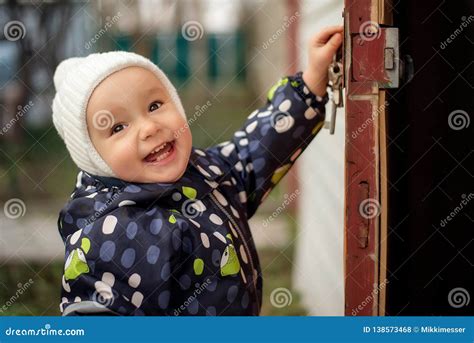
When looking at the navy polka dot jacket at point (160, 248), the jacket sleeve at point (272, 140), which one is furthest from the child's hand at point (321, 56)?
the navy polka dot jacket at point (160, 248)

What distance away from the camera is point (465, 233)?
1490mm

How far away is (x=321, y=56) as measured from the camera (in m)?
1.54

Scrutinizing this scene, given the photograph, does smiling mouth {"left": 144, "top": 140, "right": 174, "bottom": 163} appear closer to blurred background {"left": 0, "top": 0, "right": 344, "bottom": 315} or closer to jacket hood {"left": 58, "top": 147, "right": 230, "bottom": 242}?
jacket hood {"left": 58, "top": 147, "right": 230, "bottom": 242}

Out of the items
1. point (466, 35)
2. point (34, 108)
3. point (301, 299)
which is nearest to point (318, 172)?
point (301, 299)

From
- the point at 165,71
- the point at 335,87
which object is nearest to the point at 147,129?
the point at 335,87

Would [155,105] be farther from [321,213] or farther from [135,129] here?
[321,213]

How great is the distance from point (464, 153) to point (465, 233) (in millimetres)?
172

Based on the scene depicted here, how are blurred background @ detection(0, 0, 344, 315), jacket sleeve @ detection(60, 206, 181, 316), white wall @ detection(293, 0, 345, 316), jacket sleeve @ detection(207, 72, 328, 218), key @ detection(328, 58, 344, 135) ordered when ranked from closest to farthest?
jacket sleeve @ detection(60, 206, 181, 316)
key @ detection(328, 58, 344, 135)
jacket sleeve @ detection(207, 72, 328, 218)
blurred background @ detection(0, 0, 344, 315)
white wall @ detection(293, 0, 345, 316)

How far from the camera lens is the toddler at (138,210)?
136 cm

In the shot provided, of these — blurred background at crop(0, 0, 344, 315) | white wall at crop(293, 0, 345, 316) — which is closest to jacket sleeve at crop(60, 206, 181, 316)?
blurred background at crop(0, 0, 344, 315)

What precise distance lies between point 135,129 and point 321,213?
1378 mm

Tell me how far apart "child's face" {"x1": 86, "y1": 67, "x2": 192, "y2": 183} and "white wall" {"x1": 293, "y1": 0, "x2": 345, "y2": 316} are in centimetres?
75

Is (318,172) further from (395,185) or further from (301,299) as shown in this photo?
(395,185)

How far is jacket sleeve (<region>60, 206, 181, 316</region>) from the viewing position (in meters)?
1.35
